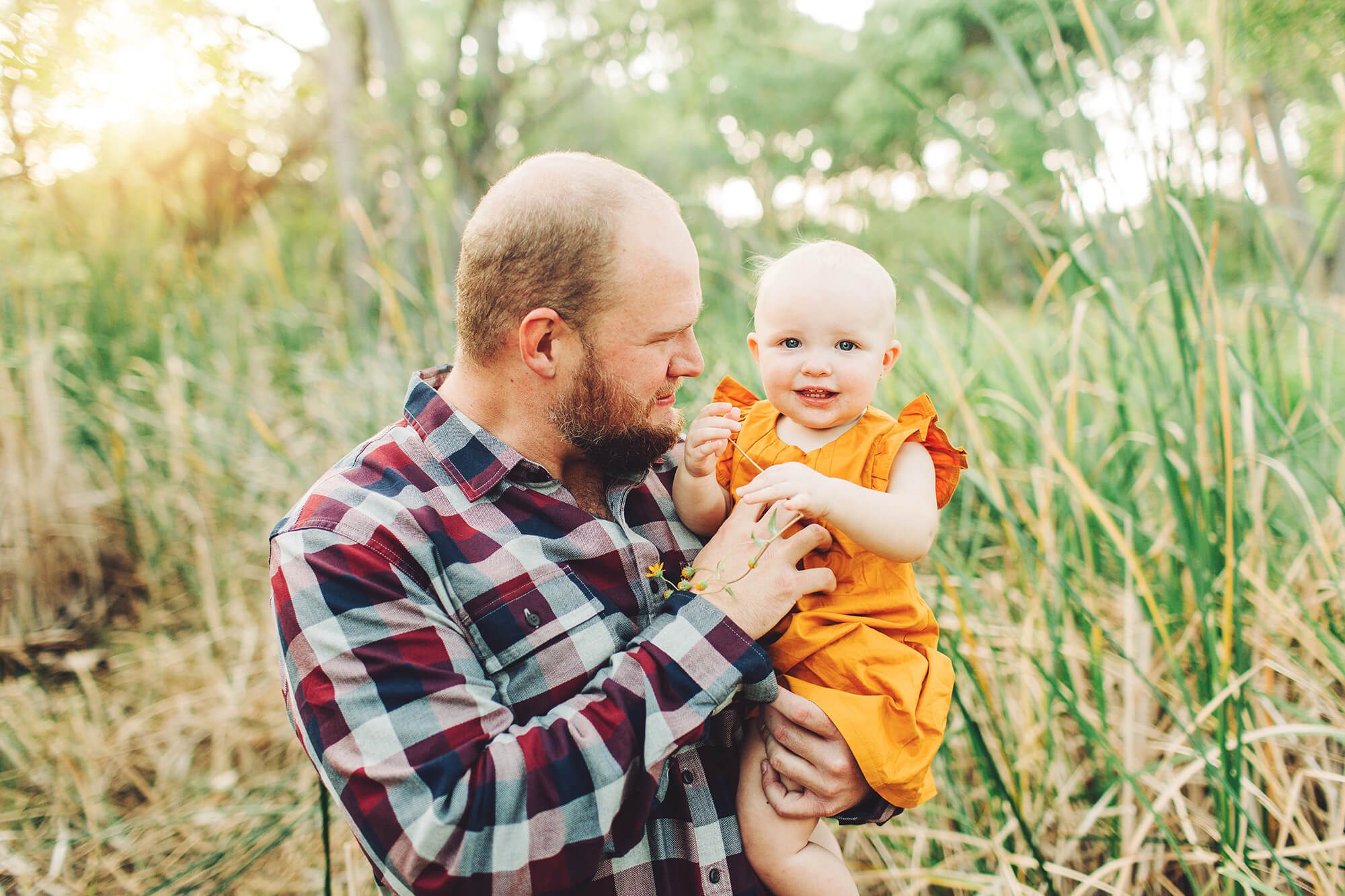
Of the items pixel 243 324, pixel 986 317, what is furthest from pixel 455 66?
pixel 986 317

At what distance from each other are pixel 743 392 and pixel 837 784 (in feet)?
2.57

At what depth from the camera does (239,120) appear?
7.06 feet

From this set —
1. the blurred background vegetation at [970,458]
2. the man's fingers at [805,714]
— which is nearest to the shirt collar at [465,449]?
the man's fingers at [805,714]

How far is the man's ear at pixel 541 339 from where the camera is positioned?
4.66 feet

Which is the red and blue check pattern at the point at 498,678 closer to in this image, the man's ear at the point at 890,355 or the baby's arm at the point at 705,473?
the baby's arm at the point at 705,473

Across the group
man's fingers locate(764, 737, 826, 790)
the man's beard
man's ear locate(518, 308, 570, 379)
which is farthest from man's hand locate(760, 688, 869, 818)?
man's ear locate(518, 308, 570, 379)

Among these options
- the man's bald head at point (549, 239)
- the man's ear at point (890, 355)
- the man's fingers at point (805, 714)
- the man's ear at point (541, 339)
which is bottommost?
the man's fingers at point (805, 714)

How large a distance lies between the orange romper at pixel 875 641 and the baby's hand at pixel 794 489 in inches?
5.7

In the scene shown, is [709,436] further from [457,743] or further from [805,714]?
[457,743]

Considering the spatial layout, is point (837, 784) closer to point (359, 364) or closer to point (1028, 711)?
point (1028, 711)

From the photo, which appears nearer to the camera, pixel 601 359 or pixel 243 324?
pixel 601 359

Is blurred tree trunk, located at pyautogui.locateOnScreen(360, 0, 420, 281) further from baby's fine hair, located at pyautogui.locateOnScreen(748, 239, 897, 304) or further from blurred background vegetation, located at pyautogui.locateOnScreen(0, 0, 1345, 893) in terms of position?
baby's fine hair, located at pyautogui.locateOnScreen(748, 239, 897, 304)

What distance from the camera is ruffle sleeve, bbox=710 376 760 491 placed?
61.5 inches

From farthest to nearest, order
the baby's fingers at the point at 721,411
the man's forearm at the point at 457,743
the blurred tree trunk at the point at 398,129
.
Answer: the blurred tree trunk at the point at 398,129
the baby's fingers at the point at 721,411
the man's forearm at the point at 457,743
